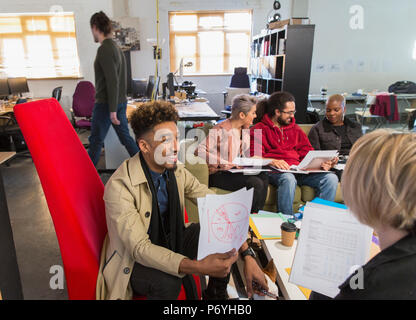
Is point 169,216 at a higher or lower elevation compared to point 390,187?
lower

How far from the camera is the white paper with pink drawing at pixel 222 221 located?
3.38 feet

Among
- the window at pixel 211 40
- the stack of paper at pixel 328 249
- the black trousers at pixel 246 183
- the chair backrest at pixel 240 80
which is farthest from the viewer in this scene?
the window at pixel 211 40

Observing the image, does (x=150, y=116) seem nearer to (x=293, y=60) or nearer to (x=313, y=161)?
(x=313, y=161)

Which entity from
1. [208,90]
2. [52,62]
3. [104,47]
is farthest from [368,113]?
[52,62]

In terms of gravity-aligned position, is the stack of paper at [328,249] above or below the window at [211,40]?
below

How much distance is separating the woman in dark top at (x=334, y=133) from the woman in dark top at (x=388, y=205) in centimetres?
229

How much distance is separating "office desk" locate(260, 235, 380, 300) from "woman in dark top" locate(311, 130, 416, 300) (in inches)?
18.4

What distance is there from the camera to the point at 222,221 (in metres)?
1.06

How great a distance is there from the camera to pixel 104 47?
2.92 m

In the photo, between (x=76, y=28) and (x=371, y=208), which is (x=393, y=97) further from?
(x=76, y=28)

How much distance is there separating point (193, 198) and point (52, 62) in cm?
662

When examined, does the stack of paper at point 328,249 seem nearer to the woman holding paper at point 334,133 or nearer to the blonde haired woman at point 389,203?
the blonde haired woman at point 389,203

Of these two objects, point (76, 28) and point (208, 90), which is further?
point (208, 90)

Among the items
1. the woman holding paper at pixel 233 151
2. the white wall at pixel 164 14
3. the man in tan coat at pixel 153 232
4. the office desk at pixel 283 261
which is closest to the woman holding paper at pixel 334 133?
the woman holding paper at pixel 233 151
